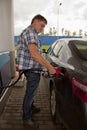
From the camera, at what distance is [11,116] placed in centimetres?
528

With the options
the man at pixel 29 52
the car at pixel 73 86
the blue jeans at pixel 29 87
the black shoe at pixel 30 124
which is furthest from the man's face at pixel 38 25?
the black shoe at pixel 30 124

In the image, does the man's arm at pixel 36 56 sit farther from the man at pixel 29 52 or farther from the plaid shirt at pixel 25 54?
the plaid shirt at pixel 25 54

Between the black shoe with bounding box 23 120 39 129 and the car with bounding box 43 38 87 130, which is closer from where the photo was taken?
the car with bounding box 43 38 87 130

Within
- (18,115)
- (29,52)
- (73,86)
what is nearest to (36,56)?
(29,52)

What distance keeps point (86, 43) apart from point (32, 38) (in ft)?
2.85

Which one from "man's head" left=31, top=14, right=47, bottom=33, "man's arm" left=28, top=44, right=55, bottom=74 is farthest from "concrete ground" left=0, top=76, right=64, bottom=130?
"man's head" left=31, top=14, right=47, bottom=33

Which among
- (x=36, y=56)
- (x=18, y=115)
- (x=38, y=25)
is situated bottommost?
(x=18, y=115)

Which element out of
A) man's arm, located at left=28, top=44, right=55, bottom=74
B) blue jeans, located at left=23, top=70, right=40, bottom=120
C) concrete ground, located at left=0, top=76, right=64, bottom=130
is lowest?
concrete ground, located at left=0, top=76, right=64, bottom=130

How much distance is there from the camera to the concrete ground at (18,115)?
477 cm

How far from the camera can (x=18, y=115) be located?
17.6 ft

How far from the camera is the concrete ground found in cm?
477

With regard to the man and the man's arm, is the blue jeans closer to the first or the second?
the man

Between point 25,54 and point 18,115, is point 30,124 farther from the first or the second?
point 25,54

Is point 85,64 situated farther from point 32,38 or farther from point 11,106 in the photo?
point 11,106
